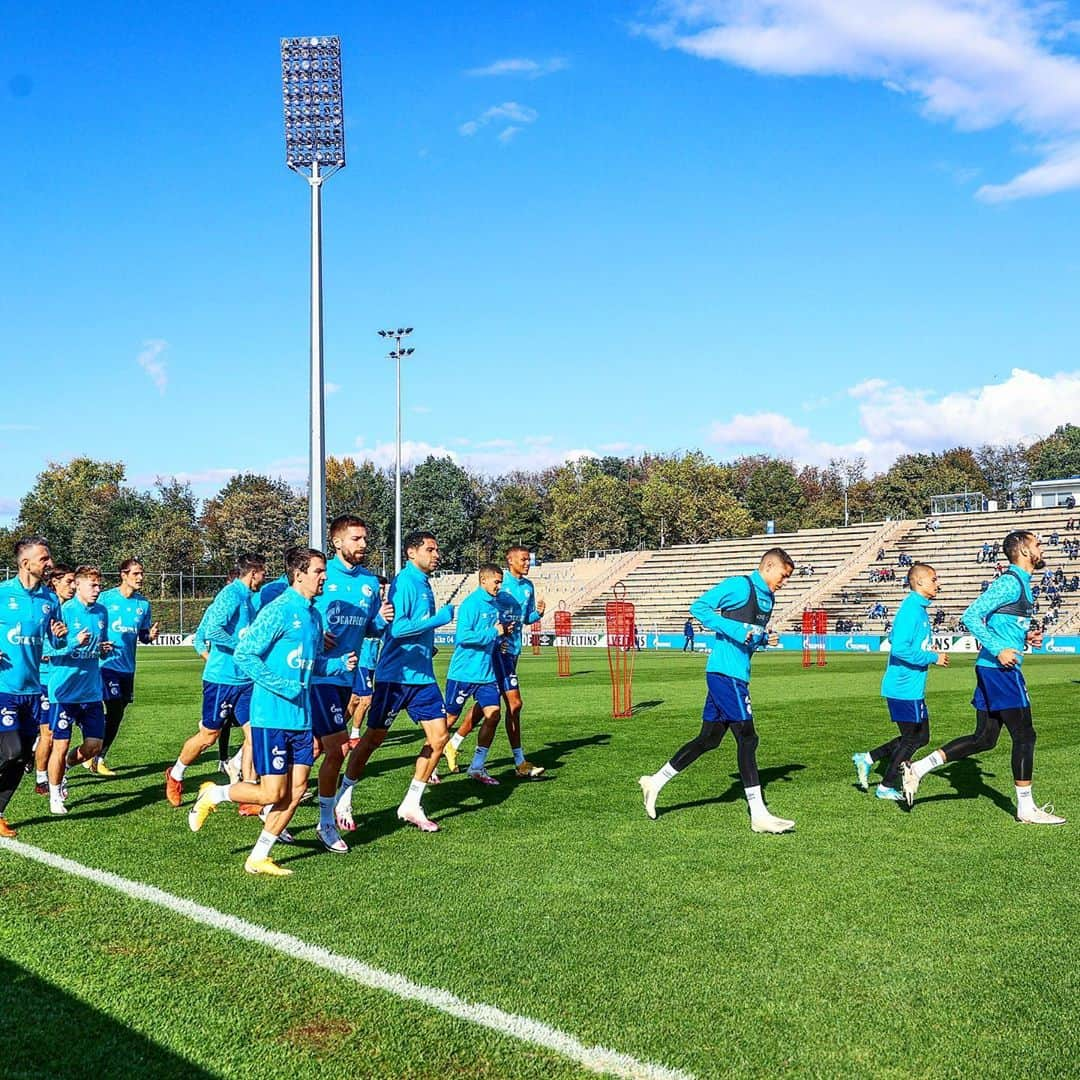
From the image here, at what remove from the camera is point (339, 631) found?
25.3 feet

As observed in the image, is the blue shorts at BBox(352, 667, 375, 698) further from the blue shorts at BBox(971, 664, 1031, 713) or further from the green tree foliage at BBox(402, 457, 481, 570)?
the green tree foliage at BBox(402, 457, 481, 570)

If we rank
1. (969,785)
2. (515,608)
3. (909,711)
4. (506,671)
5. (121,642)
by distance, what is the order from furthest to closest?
(515,608) → (506,671) → (121,642) → (969,785) → (909,711)

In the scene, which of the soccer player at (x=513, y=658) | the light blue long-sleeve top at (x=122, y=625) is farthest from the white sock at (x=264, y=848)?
the light blue long-sleeve top at (x=122, y=625)

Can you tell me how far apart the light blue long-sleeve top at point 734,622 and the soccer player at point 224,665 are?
397 centimetres

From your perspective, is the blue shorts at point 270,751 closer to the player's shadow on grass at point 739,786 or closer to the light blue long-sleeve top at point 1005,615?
the player's shadow on grass at point 739,786

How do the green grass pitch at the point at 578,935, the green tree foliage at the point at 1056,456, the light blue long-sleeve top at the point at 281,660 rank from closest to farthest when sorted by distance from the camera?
1. the green grass pitch at the point at 578,935
2. the light blue long-sleeve top at the point at 281,660
3. the green tree foliage at the point at 1056,456

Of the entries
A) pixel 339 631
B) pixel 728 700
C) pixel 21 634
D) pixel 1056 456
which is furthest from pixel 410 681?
pixel 1056 456

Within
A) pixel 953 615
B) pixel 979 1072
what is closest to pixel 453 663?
pixel 979 1072

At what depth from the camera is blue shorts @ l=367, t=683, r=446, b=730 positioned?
26.9 feet

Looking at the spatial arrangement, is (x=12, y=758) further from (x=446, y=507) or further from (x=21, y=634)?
(x=446, y=507)

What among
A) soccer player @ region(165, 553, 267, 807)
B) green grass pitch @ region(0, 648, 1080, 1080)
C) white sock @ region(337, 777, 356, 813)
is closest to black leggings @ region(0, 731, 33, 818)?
green grass pitch @ region(0, 648, 1080, 1080)

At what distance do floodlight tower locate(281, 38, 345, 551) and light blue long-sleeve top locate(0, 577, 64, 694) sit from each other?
14586 mm

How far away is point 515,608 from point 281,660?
492cm

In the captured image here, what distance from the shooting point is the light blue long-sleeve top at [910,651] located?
8.74 meters
